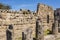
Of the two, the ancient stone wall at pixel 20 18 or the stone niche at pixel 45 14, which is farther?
the stone niche at pixel 45 14

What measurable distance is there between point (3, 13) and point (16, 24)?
2.21 meters

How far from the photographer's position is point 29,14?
22875 millimetres

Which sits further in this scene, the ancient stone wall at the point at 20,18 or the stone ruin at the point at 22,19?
the ancient stone wall at the point at 20,18

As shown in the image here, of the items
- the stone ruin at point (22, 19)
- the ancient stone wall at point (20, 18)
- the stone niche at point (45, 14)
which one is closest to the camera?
the stone ruin at point (22, 19)

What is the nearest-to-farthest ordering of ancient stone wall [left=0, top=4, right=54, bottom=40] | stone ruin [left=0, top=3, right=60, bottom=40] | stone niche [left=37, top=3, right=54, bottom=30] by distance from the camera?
stone ruin [left=0, top=3, right=60, bottom=40] < ancient stone wall [left=0, top=4, right=54, bottom=40] < stone niche [left=37, top=3, right=54, bottom=30]

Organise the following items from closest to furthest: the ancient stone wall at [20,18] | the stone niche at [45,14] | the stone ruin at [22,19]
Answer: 1. the stone ruin at [22,19]
2. the ancient stone wall at [20,18]
3. the stone niche at [45,14]

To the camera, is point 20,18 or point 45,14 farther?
point 45,14

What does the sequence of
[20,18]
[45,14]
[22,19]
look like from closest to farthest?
[20,18] → [22,19] → [45,14]

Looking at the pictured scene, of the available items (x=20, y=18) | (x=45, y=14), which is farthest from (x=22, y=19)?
(x=45, y=14)

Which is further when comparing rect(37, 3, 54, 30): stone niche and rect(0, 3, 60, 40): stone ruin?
rect(37, 3, 54, 30): stone niche

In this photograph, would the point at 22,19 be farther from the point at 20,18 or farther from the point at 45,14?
the point at 45,14

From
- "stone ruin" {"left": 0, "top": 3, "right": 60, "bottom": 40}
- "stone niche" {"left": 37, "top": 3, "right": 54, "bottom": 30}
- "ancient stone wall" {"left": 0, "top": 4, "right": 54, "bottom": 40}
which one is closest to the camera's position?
"stone ruin" {"left": 0, "top": 3, "right": 60, "bottom": 40}

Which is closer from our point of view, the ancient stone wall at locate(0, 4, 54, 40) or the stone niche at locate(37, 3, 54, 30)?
the ancient stone wall at locate(0, 4, 54, 40)

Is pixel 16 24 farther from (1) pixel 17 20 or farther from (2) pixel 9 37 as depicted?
(2) pixel 9 37
